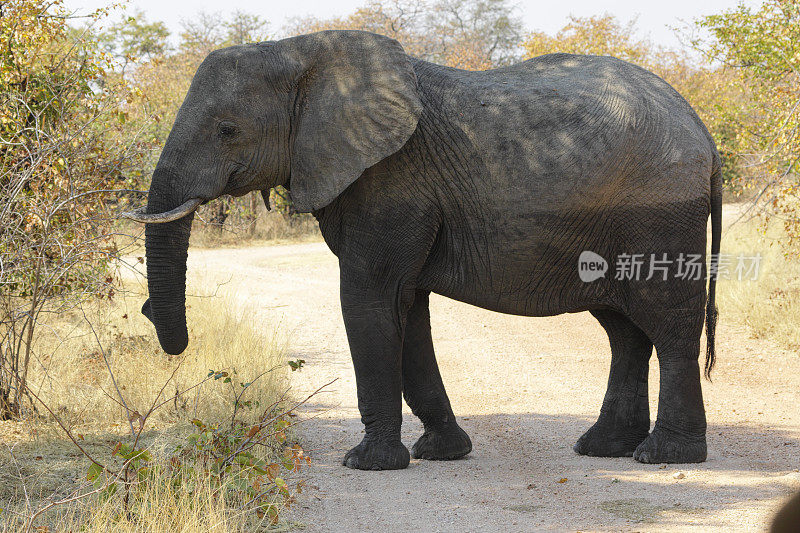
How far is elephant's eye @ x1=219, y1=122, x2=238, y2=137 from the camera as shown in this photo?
5.34 metres

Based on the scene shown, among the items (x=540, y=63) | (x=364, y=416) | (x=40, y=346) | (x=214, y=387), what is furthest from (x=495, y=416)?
(x=40, y=346)

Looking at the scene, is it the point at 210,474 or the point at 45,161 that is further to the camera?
the point at 45,161

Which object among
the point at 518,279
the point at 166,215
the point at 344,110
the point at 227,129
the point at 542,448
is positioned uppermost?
the point at 344,110

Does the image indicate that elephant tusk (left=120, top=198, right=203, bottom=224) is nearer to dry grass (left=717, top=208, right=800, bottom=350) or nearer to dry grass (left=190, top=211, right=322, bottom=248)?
dry grass (left=717, top=208, right=800, bottom=350)

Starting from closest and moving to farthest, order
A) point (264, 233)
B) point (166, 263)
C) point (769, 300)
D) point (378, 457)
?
point (166, 263), point (378, 457), point (769, 300), point (264, 233)

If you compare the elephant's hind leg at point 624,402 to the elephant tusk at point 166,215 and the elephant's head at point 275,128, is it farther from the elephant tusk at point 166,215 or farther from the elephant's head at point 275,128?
the elephant tusk at point 166,215


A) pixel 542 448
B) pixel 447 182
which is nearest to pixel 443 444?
pixel 542 448

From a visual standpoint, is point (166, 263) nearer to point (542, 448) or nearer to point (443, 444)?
point (443, 444)

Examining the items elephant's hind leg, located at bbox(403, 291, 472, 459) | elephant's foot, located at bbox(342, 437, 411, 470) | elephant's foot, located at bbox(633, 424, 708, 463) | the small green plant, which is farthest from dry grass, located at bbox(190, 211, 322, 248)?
elephant's foot, located at bbox(633, 424, 708, 463)

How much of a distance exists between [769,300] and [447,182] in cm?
696

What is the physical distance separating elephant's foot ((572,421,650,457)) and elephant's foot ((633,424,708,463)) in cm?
32

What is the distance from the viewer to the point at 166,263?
530cm

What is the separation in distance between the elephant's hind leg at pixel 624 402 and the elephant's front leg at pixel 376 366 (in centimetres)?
141

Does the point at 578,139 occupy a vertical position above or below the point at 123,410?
above
